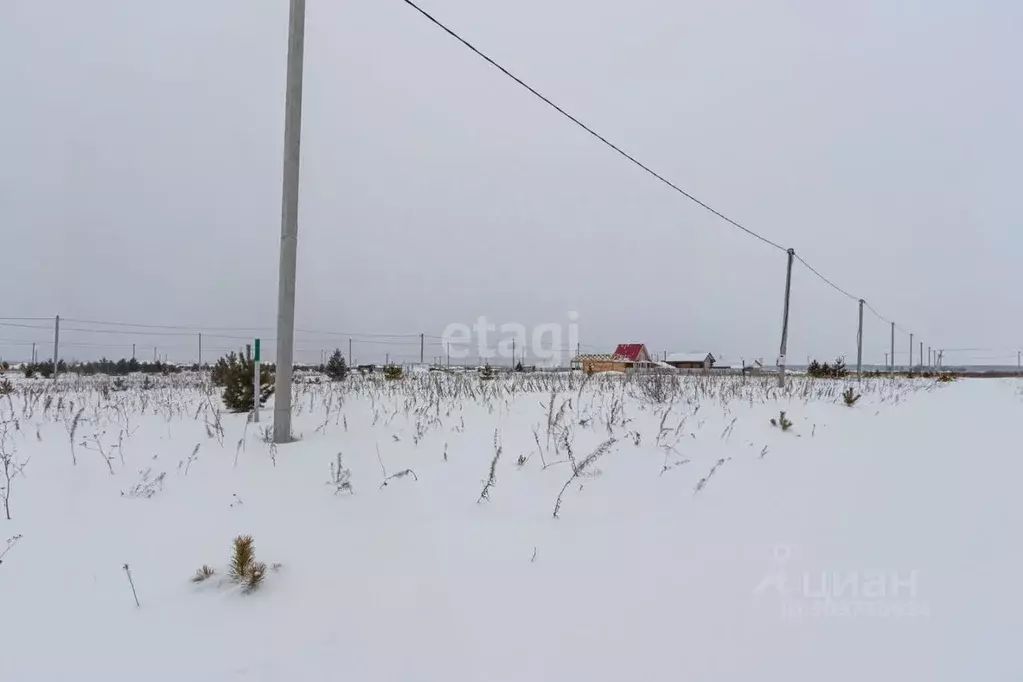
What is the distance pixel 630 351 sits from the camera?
148 ft

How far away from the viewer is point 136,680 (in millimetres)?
1326

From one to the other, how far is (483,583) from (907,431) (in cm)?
574

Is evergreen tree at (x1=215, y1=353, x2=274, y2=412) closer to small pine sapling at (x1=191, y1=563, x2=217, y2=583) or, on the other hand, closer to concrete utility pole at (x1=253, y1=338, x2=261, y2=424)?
concrete utility pole at (x1=253, y1=338, x2=261, y2=424)

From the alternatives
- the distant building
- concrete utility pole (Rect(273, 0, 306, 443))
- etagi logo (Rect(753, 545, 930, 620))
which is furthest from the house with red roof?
etagi logo (Rect(753, 545, 930, 620))

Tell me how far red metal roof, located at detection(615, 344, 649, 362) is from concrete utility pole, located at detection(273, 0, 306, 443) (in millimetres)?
41452

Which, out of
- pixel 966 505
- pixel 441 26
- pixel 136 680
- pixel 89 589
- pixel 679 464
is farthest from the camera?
pixel 441 26

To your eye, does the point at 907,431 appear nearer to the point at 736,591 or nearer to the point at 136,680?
the point at 736,591

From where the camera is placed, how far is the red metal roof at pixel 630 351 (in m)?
44.4

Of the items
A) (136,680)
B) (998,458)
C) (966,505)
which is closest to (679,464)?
(966,505)

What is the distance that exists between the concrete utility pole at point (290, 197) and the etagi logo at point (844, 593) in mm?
3667

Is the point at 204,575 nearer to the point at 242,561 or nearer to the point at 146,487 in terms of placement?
the point at 242,561

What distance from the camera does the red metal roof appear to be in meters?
44.4

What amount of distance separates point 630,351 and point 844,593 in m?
44.5

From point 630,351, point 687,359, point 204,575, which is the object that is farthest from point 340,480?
point 687,359
